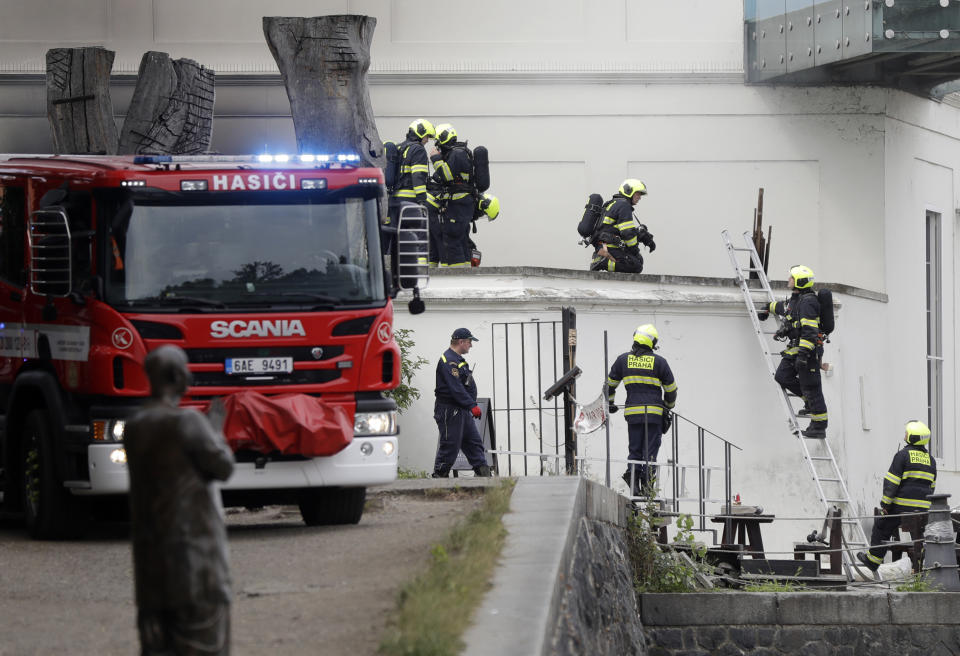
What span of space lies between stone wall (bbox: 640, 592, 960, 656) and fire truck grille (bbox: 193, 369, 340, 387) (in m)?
4.21

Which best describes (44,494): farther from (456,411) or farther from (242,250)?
(456,411)

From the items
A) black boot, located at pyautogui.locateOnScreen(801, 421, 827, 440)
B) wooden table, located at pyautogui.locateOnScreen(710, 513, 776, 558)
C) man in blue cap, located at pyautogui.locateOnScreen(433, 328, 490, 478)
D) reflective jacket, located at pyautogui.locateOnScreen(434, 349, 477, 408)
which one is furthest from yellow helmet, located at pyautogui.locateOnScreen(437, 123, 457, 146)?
wooden table, located at pyautogui.locateOnScreen(710, 513, 776, 558)

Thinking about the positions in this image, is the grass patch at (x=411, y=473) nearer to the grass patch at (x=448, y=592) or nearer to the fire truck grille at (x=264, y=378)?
the fire truck grille at (x=264, y=378)

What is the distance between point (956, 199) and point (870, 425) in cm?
531

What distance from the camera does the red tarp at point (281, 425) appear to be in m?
11.4

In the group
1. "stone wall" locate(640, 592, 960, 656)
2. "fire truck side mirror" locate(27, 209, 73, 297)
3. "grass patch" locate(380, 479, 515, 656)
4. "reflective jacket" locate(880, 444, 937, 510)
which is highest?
"fire truck side mirror" locate(27, 209, 73, 297)

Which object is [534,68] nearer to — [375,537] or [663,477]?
[663,477]

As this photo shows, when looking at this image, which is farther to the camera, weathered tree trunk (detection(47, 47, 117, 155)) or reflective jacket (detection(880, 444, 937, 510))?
weathered tree trunk (detection(47, 47, 117, 155))

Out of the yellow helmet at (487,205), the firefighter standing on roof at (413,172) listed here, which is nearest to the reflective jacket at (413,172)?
the firefighter standing on roof at (413,172)

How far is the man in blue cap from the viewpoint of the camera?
56.3ft

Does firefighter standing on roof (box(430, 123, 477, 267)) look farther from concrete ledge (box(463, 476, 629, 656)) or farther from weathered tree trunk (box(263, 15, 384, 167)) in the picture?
concrete ledge (box(463, 476, 629, 656))

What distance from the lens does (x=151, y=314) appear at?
11.5 m

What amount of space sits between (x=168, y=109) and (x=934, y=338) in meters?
11.9

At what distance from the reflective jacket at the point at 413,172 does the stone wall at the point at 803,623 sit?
22.2ft
